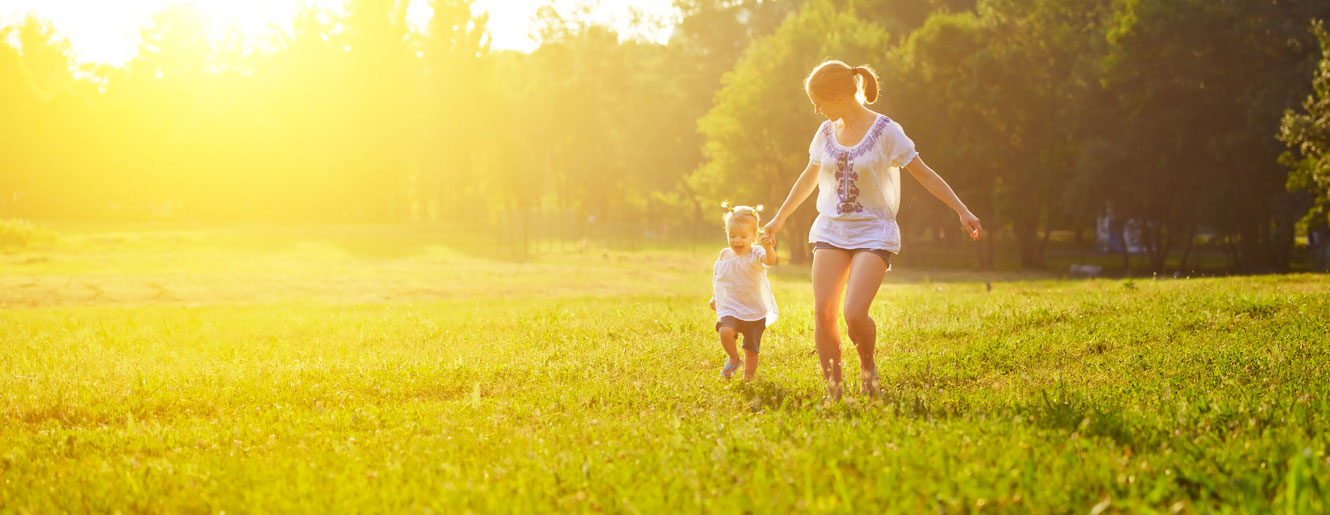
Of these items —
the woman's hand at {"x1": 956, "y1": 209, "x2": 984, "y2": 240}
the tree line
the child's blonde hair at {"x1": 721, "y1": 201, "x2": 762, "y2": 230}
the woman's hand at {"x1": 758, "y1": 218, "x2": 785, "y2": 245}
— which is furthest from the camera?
the tree line

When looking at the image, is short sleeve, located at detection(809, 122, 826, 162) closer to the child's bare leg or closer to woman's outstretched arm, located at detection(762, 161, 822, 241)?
woman's outstretched arm, located at detection(762, 161, 822, 241)

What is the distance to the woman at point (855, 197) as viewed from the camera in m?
6.65

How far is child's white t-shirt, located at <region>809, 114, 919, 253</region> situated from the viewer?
6.66m

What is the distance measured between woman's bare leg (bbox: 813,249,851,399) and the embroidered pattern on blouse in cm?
31

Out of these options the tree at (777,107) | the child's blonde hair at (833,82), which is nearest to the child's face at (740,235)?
the child's blonde hair at (833,82)

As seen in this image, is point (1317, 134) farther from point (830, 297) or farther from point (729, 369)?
point (830, 297)

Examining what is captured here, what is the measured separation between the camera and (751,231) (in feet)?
26.6

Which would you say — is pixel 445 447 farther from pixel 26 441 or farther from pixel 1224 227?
pixel 1224 227

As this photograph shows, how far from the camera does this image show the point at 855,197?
673 cm

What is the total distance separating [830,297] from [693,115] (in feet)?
197

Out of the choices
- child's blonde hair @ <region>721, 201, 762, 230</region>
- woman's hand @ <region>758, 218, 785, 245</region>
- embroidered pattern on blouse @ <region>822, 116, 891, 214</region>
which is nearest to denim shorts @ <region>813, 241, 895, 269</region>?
embroidered pattern on blouse @ <region>822, 116, 891, 214</region>

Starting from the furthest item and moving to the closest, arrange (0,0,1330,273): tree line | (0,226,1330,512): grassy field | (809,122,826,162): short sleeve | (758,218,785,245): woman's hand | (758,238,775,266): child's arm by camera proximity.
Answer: (0,0,1330,273): tree line
(758,238,775,266): child's arm
(758,218,785,245): woman's hand
(809,122,826,162): short sleeve
(0,226,1330,512): grassy field

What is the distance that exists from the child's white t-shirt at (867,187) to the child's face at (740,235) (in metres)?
1.23

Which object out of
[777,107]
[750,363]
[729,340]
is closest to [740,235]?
[729,340]
